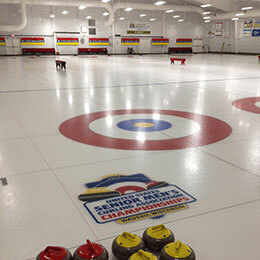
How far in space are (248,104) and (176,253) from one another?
531 cm

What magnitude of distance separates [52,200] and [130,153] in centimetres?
128

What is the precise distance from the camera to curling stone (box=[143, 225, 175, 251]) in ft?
5.16

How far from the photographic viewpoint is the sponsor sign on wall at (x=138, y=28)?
31516mm

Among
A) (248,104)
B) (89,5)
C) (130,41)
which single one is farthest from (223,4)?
(248,104)

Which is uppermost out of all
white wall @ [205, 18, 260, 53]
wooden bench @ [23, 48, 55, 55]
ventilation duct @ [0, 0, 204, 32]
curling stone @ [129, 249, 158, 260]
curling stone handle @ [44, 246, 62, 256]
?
ventilation duct @ [0, 0, 204, 32]

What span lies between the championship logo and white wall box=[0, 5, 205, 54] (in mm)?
27515

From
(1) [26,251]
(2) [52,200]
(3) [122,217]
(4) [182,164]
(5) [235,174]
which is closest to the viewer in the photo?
(1) [26,251]

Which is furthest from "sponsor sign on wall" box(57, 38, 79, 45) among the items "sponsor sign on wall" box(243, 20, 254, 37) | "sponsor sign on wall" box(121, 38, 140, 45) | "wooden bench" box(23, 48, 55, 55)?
"sponsor sign on wall" box(243, 20, 254, 37)

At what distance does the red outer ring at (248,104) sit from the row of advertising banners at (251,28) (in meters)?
26.2

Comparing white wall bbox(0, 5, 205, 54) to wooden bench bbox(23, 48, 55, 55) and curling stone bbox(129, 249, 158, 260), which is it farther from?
curling stone bbox(129, 249, 158, 260)

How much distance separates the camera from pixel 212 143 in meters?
3.65

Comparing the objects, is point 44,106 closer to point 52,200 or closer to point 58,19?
point 52,200

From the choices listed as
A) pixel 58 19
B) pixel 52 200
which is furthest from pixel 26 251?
pixel 58 19

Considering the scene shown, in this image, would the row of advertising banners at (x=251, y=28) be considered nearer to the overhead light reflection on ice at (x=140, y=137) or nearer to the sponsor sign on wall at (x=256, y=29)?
the sponsor sign on wall at (x=256, y=29)
